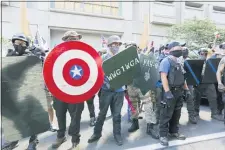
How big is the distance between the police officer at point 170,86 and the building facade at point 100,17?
11.8 meters

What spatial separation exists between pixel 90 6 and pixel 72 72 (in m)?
16.4

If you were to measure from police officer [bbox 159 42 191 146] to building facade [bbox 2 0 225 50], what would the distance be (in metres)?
11.8

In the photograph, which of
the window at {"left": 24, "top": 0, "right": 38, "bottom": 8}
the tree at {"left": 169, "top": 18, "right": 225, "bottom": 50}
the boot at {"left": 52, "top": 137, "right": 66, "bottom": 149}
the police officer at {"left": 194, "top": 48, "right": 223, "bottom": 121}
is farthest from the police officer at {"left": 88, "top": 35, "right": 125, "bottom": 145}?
the window at {"left": 24, "top": 0, "right": 38, "bottom": 8}

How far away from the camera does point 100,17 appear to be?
1900cm

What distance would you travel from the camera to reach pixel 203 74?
212 inches

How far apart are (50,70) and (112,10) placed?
681 inches

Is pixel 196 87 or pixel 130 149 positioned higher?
pixel 196 87

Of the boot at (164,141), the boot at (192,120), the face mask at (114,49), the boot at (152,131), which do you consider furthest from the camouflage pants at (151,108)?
the face mask at (114,49)

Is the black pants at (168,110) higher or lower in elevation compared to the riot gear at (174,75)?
lower

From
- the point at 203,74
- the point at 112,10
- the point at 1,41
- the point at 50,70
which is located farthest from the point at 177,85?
the point at 112,10

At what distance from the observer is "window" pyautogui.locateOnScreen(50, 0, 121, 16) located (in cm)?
1766

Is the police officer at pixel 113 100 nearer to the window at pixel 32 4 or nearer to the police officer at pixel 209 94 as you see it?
the police officer at pixel 209 94

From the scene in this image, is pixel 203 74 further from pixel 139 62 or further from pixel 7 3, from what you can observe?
pixel 7 3

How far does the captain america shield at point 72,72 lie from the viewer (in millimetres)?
3072
